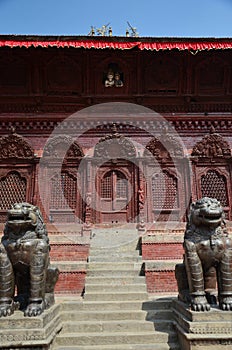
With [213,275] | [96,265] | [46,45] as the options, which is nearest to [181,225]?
[96,265]

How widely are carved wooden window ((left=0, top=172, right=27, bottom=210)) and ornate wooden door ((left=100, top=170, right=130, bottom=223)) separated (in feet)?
8.59

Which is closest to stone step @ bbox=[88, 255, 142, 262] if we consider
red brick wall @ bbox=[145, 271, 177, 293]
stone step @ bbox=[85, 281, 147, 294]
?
red brick wall @ bbox=[145, 271, 177, 293]

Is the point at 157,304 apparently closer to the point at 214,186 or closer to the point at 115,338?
the point at 115,338

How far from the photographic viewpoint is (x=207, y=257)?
13.5ft

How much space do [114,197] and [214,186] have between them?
3382 mm

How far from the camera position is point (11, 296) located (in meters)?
4.08

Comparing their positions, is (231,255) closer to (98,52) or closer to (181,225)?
(181,225)

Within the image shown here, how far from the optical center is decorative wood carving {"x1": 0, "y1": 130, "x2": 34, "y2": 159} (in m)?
9.95

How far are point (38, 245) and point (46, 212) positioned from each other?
546 centimetres

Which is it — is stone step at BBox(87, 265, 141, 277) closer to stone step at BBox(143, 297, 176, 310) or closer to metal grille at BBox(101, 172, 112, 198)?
stone step at BBox(143, 297, 176, 310)

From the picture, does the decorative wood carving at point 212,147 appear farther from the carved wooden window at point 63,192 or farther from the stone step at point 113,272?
the stone step at point 113,272

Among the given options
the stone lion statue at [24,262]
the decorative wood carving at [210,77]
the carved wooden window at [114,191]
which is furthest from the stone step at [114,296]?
the decorative wood carving at [210,77]

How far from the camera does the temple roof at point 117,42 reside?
366 inches

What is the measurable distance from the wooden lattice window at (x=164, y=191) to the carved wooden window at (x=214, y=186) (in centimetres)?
97
